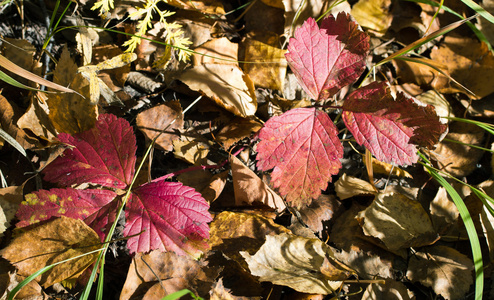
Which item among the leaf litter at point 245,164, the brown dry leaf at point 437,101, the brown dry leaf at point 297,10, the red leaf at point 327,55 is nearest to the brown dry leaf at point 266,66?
the leaf litter at point 245,164

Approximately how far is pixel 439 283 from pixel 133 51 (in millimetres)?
1716

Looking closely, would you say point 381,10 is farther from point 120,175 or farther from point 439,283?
point 120,175

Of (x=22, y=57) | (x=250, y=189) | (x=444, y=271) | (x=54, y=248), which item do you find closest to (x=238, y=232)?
A: (x=250, y=189)

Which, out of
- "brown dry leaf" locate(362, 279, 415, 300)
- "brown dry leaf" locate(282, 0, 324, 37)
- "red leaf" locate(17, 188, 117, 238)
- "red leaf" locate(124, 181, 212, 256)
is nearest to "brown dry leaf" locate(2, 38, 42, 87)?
"red leaf" locate(17, 188, 117, 238)

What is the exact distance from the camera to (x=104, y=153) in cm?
135

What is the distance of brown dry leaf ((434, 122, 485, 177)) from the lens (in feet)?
5.94

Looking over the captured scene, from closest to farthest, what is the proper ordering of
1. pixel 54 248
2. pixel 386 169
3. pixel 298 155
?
pixel 54 248, pixel 298 155, pixel 386 169

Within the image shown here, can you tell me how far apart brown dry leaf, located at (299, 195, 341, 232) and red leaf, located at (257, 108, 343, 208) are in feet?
0.68

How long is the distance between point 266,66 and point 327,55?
372mm

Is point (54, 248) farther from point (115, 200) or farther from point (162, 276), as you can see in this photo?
point (162, 276)

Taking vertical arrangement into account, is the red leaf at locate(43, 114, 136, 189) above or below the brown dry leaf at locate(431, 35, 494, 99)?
below

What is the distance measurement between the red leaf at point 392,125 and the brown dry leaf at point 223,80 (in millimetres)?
A: 501

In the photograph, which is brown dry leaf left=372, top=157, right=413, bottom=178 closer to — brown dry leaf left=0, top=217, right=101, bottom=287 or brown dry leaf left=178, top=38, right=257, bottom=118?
brown dry leaf left=178, top=38, right=257, bottom=118

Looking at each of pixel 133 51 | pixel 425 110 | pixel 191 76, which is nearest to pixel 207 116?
pixel 191 76
